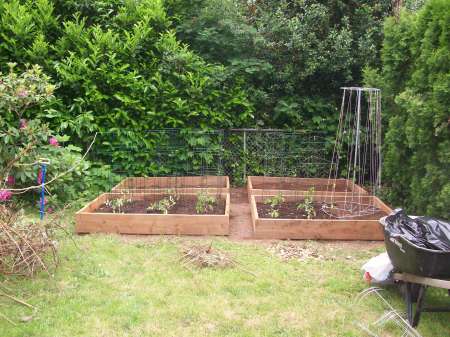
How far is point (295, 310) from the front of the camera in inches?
146

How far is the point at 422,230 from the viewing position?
3680mm

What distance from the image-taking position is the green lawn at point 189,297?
342cm

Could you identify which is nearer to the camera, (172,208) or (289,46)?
(172,208)

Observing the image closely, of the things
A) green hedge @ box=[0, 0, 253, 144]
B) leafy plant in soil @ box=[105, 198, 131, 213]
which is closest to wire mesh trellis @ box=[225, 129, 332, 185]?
green hedge @ box=[0, 0, 253, 144]

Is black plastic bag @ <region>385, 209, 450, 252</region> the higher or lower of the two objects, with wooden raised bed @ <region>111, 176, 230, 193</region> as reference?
higher

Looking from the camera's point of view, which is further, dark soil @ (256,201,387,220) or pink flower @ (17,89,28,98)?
dark soil @ (256,201,387,220)

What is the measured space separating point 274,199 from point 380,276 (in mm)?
2617

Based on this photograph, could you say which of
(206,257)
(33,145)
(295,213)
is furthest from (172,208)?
(33,145)

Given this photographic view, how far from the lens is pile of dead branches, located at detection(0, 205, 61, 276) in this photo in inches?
152

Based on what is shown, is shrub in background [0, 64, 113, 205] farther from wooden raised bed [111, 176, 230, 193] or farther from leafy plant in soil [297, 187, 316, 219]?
leafy plant in soil [297, 187, 316, 219]

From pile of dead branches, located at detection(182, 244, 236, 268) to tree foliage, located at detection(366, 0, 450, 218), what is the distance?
2279 mm

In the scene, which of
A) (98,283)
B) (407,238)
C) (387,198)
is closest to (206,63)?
(387,198)

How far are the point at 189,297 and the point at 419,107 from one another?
3.26m

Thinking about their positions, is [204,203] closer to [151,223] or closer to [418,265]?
[151,223]
